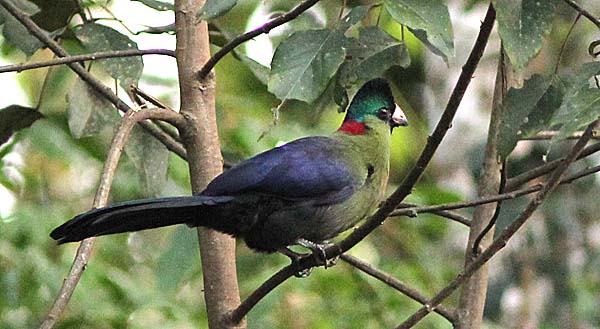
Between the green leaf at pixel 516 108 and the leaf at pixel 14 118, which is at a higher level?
the green leaf at pixel 516 108

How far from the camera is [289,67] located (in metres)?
1.74

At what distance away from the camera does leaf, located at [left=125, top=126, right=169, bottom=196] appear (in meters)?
2.10

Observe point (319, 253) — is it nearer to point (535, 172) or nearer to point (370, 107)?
point (535, 172)

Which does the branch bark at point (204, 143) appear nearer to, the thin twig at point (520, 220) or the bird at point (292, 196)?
the bird at point (292, 196)

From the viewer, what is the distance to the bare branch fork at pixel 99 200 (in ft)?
4.18

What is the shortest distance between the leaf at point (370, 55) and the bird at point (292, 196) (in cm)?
20

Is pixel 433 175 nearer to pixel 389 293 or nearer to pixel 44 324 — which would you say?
pixel 389 293

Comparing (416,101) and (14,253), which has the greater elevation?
(416,101)

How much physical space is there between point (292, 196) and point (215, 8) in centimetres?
53

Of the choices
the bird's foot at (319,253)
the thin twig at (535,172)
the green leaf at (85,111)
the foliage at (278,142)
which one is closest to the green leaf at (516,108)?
the foliage at (278,142)

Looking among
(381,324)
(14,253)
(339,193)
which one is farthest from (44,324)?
(381,324)

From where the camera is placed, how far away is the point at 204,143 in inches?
70.2

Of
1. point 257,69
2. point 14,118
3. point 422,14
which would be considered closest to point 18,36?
point 14,118

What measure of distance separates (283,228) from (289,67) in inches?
14.8
